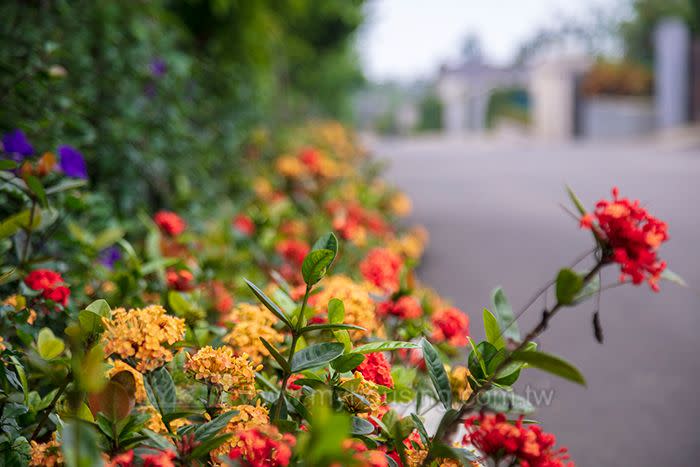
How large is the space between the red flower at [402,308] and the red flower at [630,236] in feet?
2.57

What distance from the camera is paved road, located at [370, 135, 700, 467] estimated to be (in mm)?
2537

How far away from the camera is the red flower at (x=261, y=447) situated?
0.84m

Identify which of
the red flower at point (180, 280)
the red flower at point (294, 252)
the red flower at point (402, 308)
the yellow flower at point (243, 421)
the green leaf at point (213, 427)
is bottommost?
the red flower at point (294, 252)

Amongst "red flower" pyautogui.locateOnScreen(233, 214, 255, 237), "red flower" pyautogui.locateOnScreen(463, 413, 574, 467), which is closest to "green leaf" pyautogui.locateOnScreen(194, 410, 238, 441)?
"red flower" pyautogui.locateOnScreen(463, 413, 574, 467)

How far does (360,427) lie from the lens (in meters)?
0.98

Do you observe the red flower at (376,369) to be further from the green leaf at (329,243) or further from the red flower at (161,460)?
the red flower at (161,460)

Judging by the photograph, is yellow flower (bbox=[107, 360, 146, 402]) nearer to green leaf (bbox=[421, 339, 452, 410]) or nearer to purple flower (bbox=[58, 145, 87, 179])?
green leaf (bbox=[421, 339, 452, 410])

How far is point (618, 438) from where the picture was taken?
2.48 meters

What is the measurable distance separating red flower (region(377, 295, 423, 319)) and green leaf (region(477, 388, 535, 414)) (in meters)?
0.59

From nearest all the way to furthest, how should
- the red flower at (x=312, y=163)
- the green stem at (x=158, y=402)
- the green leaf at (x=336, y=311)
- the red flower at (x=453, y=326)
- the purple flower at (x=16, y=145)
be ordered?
the green stem at (x=158, y=402)
the green leaf at (x=336, y=311)
the red flower at (x=453, y=326)
the purple flower at (x=16, y=145)
the red flower at (x=312, y=163)

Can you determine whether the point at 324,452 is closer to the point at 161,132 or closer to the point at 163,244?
the point at 163,244

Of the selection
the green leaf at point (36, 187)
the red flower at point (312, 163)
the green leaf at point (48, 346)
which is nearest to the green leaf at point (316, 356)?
the green leaf at point (48, 346)

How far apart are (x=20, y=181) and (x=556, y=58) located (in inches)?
1174

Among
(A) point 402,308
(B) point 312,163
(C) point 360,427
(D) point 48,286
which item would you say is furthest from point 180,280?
(B) point 312,163
